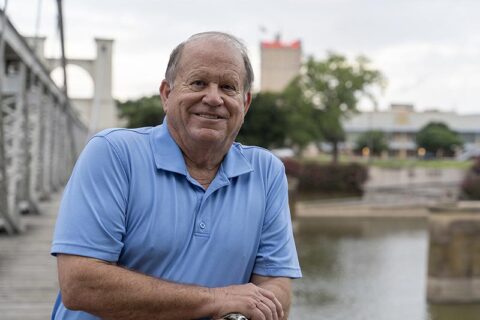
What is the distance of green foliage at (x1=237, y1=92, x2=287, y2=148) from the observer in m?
42.8

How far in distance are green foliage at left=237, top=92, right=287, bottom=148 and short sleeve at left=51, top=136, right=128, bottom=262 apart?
40183mm

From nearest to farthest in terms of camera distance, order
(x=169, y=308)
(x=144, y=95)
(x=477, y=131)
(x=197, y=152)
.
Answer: (x=169, y=308) < (x=197, y=152) < (x=144, y=95) < (x=477, y=131)

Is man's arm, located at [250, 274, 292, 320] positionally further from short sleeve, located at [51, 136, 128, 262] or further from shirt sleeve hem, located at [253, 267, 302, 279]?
short sleeve, located at [51, 136, 128, 262]

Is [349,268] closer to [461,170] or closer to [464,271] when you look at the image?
[464,271]

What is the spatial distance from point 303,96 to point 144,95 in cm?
2262

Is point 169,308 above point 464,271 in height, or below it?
above

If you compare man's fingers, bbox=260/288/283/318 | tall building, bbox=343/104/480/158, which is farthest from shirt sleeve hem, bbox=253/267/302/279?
tall building, bbox=343/104/480/158

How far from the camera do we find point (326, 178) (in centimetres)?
4219

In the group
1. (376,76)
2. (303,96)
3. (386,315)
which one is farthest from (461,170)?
(386,315)

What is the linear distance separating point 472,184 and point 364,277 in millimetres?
26525

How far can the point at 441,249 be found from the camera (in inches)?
604

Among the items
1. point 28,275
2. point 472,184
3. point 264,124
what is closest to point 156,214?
point 28,275

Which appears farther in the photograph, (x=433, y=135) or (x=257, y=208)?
(x=433, y=135)

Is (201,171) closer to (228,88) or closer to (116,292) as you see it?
(228,88)
